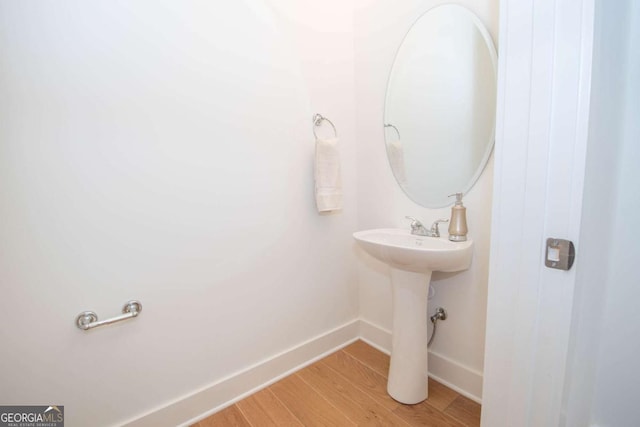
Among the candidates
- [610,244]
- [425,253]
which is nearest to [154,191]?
[425,253]

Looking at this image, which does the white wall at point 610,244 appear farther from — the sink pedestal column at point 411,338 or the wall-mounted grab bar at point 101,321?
the wall-mounted grab bar at point 101,321

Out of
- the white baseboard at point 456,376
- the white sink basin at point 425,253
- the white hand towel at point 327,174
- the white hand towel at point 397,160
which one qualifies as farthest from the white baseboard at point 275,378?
the white hand towel at point 397,160

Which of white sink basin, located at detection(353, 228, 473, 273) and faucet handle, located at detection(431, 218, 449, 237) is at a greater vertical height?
faucet handle, located at detection(431, 218, 449, 237)

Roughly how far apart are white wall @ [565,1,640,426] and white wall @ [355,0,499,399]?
0.42m

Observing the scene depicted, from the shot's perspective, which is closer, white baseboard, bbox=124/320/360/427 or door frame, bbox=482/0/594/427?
door frame, bbox=482/0/594/427

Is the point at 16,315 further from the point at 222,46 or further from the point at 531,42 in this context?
the point at 531,42

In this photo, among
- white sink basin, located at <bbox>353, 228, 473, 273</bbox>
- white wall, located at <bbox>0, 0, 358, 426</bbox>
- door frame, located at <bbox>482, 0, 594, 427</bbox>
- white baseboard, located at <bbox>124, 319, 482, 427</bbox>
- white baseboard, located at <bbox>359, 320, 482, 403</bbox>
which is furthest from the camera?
white baseboard, located at <bbox>359, 320, 482, 403</bbox>

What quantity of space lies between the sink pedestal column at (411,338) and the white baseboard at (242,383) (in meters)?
0.53

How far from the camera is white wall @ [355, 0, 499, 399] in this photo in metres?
1.31

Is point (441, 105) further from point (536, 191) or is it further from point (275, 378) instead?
point (275, 378)

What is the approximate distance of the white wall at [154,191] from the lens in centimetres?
94

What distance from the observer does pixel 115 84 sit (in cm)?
106

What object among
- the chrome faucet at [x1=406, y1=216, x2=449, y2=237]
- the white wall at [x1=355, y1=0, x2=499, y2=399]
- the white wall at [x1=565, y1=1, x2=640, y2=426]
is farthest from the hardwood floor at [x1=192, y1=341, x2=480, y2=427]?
the chrome faucet at [x1=406, y1=216, x2=449, y2=237]

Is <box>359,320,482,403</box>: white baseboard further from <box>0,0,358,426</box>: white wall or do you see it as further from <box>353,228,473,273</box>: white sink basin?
<box>0,0,358,426</box>: white wall
